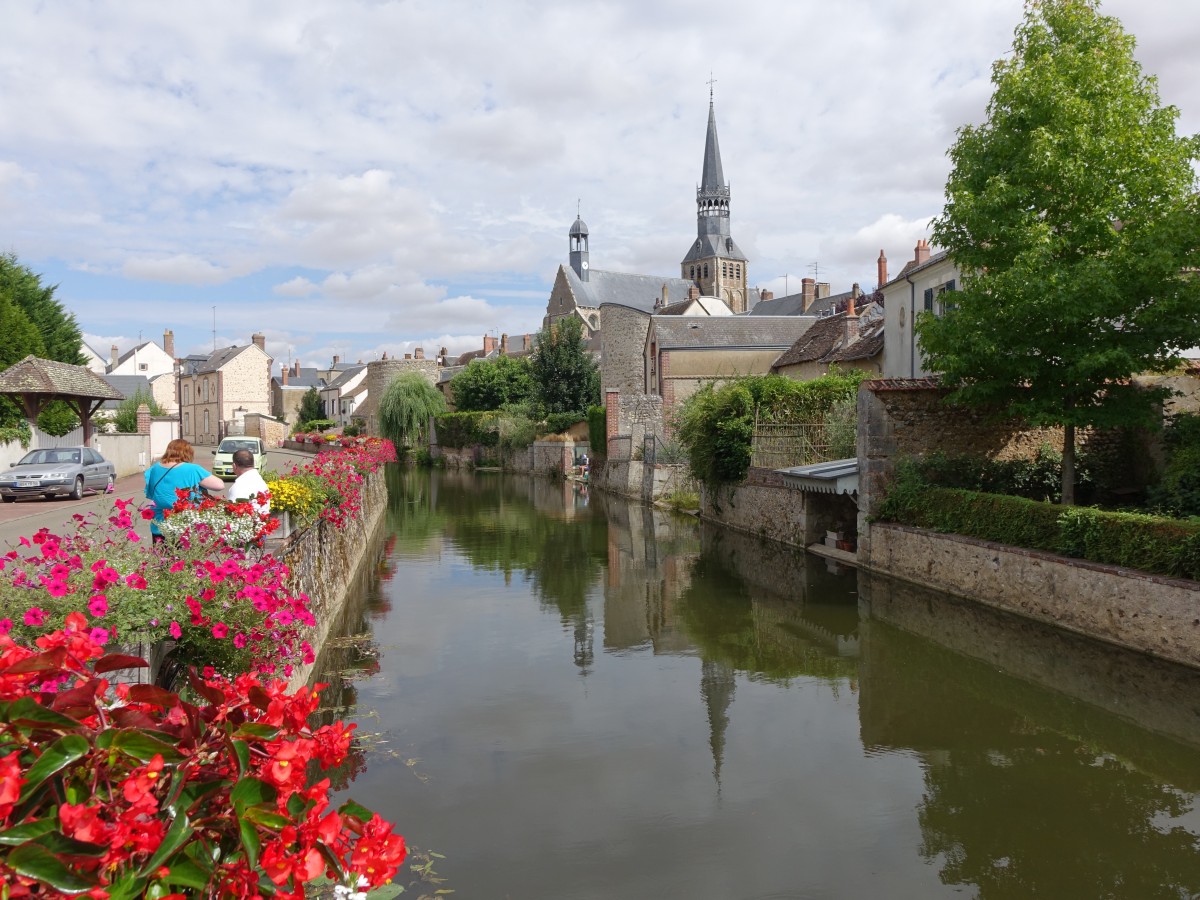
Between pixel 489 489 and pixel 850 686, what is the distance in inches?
1173

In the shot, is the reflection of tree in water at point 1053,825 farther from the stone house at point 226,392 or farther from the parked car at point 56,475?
the stone house at point 226,392

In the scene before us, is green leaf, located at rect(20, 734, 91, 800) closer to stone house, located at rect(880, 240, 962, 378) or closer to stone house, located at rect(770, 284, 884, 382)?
stone house, located at rect(880, 240, 962, 378)

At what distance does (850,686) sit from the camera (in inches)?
389

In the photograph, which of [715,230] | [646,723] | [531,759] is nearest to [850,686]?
[646,723]

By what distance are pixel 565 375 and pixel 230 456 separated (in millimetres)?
22253

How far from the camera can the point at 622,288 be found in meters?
87.8

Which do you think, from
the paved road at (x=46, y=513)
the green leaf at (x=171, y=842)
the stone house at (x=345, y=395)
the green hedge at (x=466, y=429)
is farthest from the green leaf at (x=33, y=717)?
the stone house at (x=345, y=395)

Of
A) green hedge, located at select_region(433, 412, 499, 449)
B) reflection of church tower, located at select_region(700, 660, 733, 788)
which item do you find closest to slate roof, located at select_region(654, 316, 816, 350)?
green hedge, located at select_region(433, 412, 499, 449)

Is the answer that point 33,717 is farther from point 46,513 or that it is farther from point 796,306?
point 796,306

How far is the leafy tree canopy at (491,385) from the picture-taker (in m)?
54.8

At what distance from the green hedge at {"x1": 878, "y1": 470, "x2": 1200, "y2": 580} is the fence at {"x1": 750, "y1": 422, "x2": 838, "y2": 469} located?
5842 millimetres

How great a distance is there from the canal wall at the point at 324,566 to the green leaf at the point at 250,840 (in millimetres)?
6141

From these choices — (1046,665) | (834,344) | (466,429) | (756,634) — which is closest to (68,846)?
(1046,665)

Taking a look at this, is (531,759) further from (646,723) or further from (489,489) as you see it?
(489,489)
